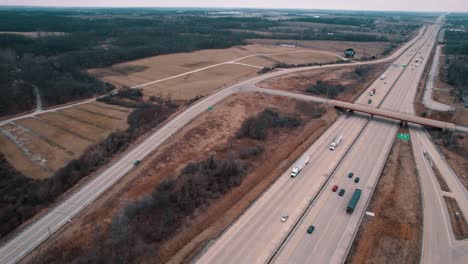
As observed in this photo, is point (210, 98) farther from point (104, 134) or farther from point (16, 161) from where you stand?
point (16, 161)

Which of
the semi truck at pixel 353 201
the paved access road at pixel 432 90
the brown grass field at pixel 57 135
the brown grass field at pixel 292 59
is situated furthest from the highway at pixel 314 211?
the brown grass field at pixel 292 59

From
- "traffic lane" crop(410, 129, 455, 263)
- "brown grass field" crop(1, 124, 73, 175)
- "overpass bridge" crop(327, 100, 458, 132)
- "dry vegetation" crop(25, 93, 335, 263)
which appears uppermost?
"overpass bridge" crop(327, 100, 458, 132)

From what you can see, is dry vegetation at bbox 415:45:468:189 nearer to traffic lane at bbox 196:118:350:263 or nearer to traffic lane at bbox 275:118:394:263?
traffic lane at bbox 275:118:394:263

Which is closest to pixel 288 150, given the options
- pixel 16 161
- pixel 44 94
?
pixel 16 161

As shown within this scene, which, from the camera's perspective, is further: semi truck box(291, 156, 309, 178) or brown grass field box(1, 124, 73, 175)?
brown grass field box(1, 124, 73, 175)

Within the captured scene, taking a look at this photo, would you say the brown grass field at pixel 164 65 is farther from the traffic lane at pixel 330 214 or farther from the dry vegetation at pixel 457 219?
the dry vegetation at pixel 457 219

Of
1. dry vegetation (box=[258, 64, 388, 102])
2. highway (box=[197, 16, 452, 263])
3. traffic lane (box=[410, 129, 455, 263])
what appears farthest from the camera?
dry vegetation (box=[258, 64, 388, 102])

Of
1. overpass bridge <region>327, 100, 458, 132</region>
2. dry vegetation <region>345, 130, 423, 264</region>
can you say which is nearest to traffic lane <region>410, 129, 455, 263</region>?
dry vegetation <region>345, 130, 423, 264</region>

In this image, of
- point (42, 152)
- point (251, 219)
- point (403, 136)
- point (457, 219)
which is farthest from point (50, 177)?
point (403, 136)
